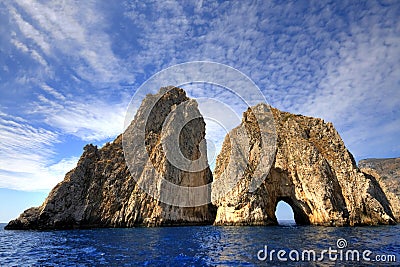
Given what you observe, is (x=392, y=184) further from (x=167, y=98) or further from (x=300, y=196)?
(x=167, y=98)

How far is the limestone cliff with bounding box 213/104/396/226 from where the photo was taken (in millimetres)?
51250

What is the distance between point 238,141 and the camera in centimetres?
7194

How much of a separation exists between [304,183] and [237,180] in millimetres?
14555

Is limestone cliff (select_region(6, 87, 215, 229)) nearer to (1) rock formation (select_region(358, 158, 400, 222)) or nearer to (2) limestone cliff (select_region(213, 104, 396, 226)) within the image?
(2) limestone cliff (select_region(213, 104, 396, 226))

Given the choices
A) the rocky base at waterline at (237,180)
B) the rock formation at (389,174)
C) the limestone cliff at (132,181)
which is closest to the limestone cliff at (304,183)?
the rocky base at waterline at (237,180)

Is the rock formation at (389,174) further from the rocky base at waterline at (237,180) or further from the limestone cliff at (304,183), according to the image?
the limestone cliff at (304,183)

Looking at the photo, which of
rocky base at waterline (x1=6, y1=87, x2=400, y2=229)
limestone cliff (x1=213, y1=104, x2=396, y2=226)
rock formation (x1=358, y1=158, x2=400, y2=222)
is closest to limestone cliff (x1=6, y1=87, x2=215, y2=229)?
rocky base at waterline (x1=6, y1=87, x2=400, y2=229)

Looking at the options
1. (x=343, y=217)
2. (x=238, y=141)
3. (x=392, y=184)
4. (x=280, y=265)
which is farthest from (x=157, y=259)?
(x=392, y=184)

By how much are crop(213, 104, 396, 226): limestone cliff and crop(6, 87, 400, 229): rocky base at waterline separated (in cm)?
18

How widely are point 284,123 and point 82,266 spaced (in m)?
59.3

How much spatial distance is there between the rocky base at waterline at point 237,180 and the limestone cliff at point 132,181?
241 millimetres

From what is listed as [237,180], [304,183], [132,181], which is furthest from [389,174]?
[132,181]

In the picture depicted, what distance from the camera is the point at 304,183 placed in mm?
57688

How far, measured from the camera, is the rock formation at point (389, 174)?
70250 millimetres
